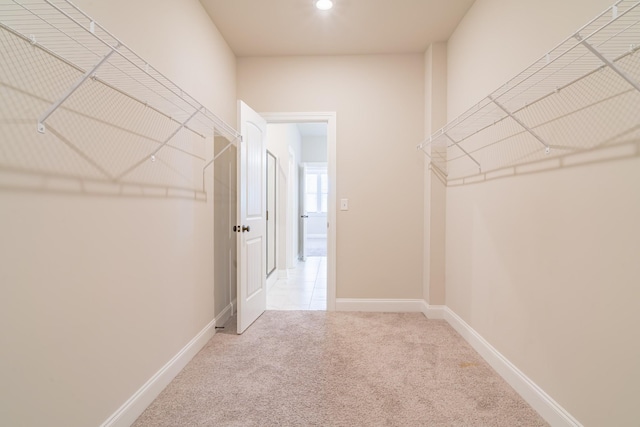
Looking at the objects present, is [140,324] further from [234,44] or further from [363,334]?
[234,44]

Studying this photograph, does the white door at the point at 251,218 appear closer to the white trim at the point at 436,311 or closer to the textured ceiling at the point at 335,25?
the textured ceiling at the point at 335,25

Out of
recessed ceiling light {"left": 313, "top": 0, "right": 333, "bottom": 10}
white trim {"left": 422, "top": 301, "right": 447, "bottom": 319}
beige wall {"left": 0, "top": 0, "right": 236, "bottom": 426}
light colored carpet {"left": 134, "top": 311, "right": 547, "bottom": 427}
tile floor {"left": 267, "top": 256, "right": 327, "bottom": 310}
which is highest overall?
recessed ceiling light {"left": 313, "top": 0, "right": 333, "bottom": 10}

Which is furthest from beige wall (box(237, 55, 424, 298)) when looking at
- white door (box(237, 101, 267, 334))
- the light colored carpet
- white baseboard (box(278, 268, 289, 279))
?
white baseboard (box(278, 268, 289, 279))

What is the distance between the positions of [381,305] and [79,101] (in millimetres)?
2870

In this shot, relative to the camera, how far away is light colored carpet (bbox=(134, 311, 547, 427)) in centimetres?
161

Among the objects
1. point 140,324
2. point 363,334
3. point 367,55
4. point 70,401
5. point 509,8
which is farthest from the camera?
point 367,55

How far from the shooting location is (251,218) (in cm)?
284

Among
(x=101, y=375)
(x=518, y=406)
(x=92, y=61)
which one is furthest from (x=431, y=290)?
(x=92, y=61)

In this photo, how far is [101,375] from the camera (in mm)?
1391

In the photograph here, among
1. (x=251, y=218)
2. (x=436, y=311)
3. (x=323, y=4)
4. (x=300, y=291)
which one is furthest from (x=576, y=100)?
(x=300, y=291)

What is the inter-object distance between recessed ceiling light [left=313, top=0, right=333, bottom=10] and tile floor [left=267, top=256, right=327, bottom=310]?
2.74m

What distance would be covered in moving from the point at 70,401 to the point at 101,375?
0.54ft

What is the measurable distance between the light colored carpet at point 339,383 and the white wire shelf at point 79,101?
1.24 metres

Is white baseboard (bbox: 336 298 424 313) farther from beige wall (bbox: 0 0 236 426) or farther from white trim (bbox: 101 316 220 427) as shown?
beige wall (bbox: 0 0 236 426)
